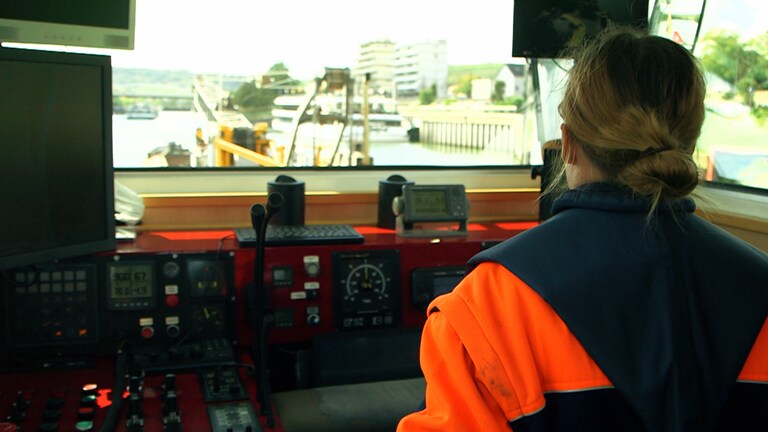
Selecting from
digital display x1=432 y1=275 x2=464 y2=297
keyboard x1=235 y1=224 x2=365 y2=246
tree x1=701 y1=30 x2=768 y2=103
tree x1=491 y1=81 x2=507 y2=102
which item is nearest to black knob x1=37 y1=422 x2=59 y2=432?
keyboard x1=235 y1=224 x2=365 y2=246

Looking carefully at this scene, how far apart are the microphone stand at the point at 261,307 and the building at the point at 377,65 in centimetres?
103

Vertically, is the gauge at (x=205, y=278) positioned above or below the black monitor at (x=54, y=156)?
below

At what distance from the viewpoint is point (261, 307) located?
1899 mm

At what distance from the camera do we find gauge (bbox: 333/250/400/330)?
2.14m

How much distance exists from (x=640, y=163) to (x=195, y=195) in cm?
172

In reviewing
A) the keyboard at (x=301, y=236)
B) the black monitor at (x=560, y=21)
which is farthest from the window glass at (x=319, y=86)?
the keyboard at (x=301, y=236)

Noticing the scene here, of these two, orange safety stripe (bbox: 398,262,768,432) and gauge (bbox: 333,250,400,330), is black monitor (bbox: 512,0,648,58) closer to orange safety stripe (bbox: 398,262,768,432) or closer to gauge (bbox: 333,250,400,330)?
gauge (bbox: 333,250,400,330)

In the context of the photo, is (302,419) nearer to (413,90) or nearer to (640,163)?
(640,163)

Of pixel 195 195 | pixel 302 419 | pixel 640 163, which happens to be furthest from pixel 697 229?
pixel 195 195

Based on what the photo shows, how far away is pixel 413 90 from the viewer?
2.83m

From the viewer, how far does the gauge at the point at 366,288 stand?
214cm

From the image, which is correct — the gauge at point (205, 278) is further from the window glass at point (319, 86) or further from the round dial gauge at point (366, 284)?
the window glass at point (319, 86)

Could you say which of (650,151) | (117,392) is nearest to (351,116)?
(117,392)

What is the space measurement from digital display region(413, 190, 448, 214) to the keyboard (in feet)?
0.71
